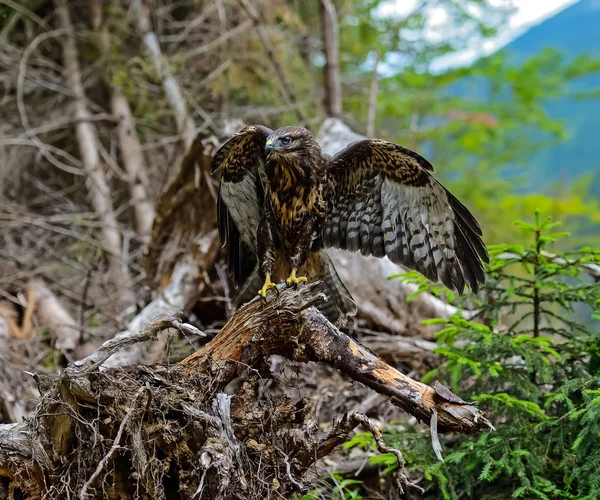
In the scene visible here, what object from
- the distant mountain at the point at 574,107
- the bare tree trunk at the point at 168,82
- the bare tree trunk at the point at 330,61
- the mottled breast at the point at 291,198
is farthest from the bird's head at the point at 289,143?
the distant mountain at the point at 574,107

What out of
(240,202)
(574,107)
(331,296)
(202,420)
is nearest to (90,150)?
(240,202)

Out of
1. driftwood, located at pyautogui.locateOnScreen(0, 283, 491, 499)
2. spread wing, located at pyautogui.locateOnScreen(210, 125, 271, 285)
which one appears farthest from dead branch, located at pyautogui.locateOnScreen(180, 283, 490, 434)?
spread wing, located at pyautogui.locateOnScreen(210, 125, 271, 285)

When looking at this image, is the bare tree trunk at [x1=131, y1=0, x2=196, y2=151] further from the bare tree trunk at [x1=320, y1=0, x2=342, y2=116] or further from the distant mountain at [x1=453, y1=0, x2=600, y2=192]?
the distant mountain at [x1=453, y1=0, x2=600, y2=192]

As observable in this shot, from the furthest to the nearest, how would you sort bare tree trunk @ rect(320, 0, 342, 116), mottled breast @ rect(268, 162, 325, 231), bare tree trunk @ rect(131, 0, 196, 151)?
bare tree trunk @ rect(320, 0, 342, 116) → bare tree trunk @ rect(131, 0, 196, 151) → mottled breast @ rect(268, 162, 325, 231)

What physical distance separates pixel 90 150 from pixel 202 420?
215 inches

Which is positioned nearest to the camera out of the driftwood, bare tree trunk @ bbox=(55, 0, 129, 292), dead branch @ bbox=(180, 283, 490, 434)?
the driftwood

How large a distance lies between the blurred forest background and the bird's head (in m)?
1.38

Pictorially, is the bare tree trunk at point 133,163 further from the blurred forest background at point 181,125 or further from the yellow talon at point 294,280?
the yellow talon at point 294,280

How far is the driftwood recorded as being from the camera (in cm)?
227

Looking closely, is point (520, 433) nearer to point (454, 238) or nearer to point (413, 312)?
point (454, 238)

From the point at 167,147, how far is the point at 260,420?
19.2 ft

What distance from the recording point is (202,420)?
238cm

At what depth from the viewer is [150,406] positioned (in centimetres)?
232

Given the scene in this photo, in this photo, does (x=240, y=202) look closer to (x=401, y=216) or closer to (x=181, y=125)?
(x=401, y=216)
